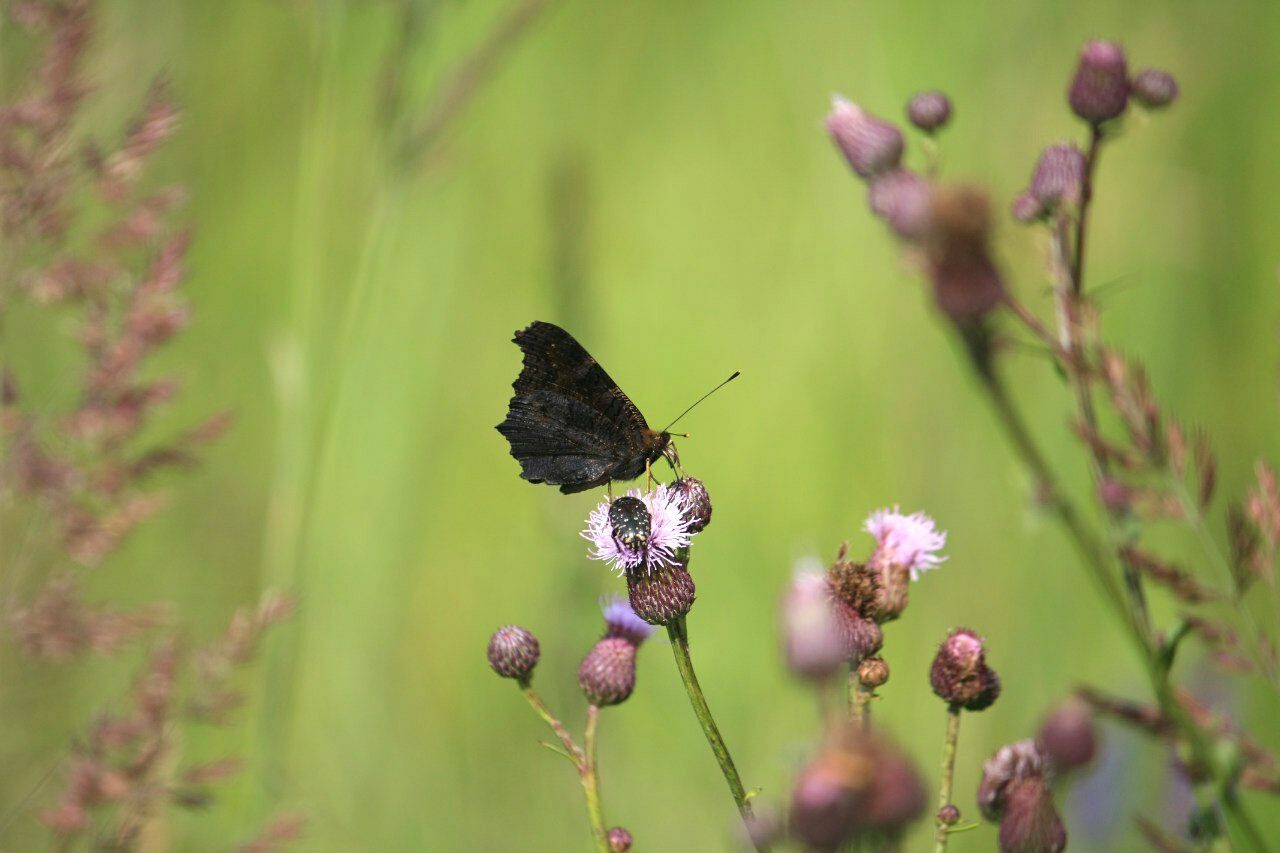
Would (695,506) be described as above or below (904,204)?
below

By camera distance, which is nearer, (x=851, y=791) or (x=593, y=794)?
(x=851, y=791)

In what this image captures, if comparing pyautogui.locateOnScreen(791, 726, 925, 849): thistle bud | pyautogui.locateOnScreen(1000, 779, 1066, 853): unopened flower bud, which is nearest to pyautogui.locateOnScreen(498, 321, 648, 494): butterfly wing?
pyautogui.locateOnScreen(1000, 779, 1066, 853): unopened flower bud

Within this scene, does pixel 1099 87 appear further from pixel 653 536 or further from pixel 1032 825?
pixel 1032 825

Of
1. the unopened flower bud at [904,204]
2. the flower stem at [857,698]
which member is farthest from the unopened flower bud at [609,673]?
the unopened flower bud at [904,204]

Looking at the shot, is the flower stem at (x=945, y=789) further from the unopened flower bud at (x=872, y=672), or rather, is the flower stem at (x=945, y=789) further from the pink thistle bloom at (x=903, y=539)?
the pink thistle bloom at (x=903, y=539)

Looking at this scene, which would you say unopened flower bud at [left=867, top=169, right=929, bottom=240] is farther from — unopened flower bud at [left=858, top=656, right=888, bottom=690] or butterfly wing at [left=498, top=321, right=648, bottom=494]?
butterfly wing at [left=498, top=321, right=648, bottom=494]

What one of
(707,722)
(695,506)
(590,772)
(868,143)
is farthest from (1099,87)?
(590,772)

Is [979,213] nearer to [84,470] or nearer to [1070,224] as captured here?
[1070,224]

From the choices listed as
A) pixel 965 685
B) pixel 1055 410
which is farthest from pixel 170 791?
pixel 1055 410

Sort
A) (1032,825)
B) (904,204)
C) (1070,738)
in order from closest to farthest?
1. (904,204)
2. (1032,825)
3. (1070,738)
